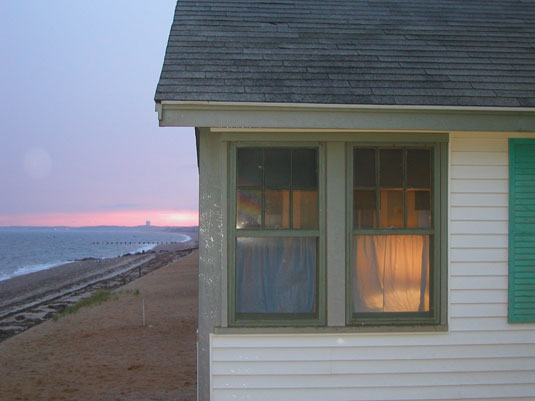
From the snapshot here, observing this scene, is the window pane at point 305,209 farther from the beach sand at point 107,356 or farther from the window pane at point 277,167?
the beach sand at point 107,356

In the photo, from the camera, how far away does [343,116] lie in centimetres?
463

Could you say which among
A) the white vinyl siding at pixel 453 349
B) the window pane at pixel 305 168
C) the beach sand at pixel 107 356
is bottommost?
the beach sand at pixel 107 356

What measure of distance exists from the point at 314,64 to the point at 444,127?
126 cm

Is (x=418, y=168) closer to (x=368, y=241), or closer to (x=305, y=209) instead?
(x=368, y=241)

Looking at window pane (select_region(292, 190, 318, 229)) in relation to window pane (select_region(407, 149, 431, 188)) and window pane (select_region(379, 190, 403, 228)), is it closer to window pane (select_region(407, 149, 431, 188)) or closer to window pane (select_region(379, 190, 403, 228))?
window pane (select_region(379, 190, 403, 228))

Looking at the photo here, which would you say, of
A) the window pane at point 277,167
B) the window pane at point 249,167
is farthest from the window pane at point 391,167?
the window pane at point 249,167

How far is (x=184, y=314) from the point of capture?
18.2 meters

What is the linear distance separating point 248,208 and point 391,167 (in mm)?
1327

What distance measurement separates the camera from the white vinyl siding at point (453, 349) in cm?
487

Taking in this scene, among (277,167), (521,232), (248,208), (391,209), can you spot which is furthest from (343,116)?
(521,232)

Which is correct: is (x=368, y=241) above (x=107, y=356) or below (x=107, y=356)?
above

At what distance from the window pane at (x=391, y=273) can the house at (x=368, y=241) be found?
12 millimetres

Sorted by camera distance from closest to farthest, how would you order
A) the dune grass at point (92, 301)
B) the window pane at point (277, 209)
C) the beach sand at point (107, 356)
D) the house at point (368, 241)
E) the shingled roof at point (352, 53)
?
the shingled roof at point (352, 53)
the house at point (368, 241)
the window pane at point (277, 209)
the beach sand at point (107, 356)
the dune grass at point (92, 301)

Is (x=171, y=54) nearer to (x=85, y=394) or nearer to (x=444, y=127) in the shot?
(x=444, y=127)
